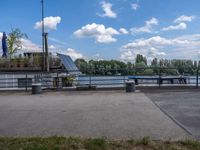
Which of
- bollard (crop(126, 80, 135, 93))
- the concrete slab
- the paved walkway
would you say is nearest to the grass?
the paved walkway

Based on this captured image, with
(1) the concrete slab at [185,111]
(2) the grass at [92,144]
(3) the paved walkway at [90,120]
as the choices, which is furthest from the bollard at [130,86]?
(2) the grass at [92,144]

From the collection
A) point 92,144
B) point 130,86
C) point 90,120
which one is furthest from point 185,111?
point 130,86

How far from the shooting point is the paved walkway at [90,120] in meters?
7.00

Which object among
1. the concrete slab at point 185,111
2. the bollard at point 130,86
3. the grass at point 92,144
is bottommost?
the grass at point 92,144

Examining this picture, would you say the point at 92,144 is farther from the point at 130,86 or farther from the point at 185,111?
the point at 130,86

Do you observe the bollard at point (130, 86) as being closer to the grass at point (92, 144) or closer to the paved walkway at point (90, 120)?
the paved walkway at point (90, 120)

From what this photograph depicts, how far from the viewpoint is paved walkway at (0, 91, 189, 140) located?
7.00 metres

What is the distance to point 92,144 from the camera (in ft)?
19.3

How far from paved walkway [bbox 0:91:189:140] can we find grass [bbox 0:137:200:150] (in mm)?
526

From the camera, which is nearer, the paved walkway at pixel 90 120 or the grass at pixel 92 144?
the grass at pixel 92 144

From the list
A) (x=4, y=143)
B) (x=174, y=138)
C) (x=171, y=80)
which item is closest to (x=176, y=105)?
(x=174, y=138)

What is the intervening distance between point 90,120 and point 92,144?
2504mm

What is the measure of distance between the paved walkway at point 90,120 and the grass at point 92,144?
526 millimetres

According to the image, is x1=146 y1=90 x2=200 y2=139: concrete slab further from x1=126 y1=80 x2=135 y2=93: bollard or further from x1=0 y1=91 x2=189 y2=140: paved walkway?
x1=126 y1=80 x2=135 y2=93: bollard
